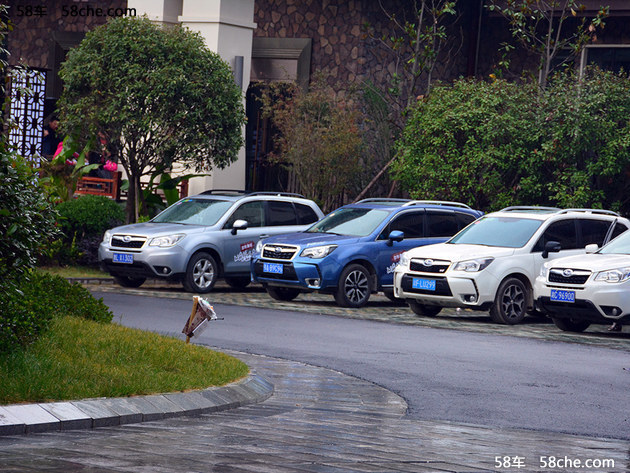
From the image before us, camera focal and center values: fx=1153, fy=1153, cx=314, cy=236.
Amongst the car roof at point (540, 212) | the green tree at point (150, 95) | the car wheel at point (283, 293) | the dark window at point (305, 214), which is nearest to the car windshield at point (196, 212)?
the dark window at point (305, 214)

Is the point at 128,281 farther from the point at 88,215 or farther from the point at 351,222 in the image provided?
the point at 351,222

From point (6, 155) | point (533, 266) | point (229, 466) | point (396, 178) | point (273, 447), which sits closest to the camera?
point (229, 466)

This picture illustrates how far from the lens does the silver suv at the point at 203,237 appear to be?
19.3 m

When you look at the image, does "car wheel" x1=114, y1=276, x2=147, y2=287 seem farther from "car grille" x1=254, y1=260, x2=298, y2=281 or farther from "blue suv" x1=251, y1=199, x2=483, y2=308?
"car grille" x1=254, y1=260, x2=298, y2=281

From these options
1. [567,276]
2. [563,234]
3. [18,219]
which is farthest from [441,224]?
[18,219]

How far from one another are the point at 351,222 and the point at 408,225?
0.98 m

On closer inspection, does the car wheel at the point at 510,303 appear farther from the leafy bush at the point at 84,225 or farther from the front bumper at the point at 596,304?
the leafy bush at the point at 84,225

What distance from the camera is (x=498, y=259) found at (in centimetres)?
1709

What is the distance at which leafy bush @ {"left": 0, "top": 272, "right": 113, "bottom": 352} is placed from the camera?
8.98 metres

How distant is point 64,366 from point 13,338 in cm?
48

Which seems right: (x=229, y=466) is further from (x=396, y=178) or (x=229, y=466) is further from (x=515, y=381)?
(x=396, y=178)

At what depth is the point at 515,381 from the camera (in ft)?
36.6

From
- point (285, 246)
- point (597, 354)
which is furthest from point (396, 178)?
point (597, 354)

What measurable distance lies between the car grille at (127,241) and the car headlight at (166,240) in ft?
0.60
